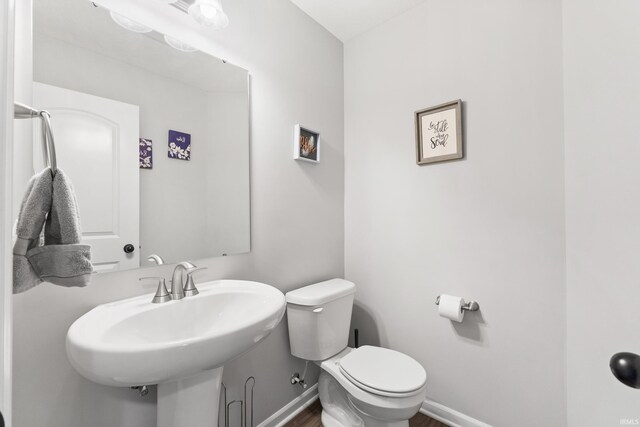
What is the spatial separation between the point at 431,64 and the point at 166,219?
64.1 inches

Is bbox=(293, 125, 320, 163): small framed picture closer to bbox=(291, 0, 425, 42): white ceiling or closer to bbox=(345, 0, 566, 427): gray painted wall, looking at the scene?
bbox=(345, 0, 566, 427): gray painted wall

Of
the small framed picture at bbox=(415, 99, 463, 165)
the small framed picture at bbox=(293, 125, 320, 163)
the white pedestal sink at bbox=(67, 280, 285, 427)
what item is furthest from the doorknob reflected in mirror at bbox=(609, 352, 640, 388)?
the small framed picture at bbox=(293, 125, 320, 163)

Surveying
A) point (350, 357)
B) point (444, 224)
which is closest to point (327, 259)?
point (350, 357)

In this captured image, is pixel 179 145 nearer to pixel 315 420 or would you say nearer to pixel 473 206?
pixel 473 206

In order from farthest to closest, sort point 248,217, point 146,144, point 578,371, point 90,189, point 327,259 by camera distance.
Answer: point 327,259
point 248,217
point 146,144
point 90,189
point 578,371

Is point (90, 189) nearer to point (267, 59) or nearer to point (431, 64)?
point (267, 59)

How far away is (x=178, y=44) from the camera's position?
3.74 ft

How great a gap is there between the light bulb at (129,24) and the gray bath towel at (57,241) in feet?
2.63

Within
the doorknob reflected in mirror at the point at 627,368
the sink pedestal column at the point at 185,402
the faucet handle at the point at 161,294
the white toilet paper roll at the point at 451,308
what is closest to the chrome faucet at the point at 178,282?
the faucet handle at the point at 161,294

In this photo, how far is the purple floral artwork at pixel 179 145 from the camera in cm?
115

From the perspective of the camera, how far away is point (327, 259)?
6.06 ft

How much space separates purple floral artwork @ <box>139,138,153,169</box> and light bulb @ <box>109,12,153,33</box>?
41cm

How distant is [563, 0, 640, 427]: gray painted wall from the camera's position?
563mm

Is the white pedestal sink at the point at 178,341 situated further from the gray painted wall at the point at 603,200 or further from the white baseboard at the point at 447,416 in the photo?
the white baseboard at the point at 447,416
